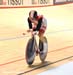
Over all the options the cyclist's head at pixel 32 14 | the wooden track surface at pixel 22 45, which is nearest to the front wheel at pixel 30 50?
the wooden track surface at pixel 22 45

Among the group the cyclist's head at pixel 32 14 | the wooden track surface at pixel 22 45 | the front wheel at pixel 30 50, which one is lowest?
the wooden track surface at pixel 22 45

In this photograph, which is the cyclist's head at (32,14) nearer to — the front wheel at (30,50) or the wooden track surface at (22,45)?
the front wheel at (30,50)

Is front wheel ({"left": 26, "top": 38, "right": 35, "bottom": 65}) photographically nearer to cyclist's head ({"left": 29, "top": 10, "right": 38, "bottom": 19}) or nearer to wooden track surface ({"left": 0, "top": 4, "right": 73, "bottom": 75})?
wooden track surface ({"left": 0, "top": 4, "right": 73, "bottom": 75})

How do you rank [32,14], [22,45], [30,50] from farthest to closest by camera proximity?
1. [22,45]
2. [30,50]
3. [32,14]

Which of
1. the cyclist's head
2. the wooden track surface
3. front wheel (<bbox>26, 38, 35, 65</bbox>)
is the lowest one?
the wooden track surface

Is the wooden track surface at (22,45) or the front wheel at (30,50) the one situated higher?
the front wheel at (30,50)

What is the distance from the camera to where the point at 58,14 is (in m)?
11.5

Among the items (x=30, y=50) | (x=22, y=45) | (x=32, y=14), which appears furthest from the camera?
(x=22, y=45)

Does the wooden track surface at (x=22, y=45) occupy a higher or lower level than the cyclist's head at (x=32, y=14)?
lower

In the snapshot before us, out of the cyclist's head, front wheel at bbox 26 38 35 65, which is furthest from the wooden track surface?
the cyclist's head

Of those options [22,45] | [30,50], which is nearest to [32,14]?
A: [30,50]

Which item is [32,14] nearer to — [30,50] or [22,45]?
[30,50]

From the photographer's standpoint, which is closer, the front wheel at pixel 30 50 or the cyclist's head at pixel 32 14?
the cyclist's head at pixel 32 14

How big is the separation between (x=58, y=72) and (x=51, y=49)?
159cm
